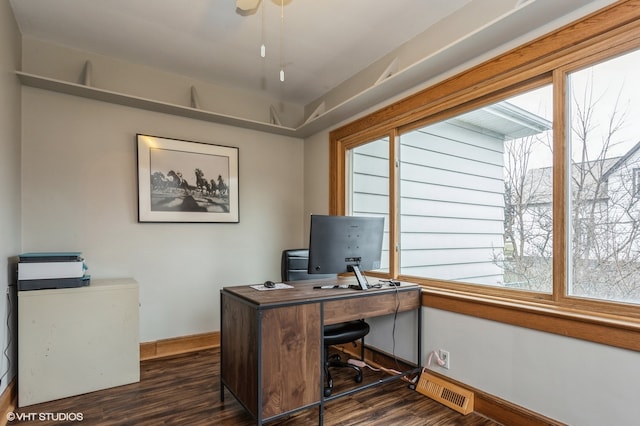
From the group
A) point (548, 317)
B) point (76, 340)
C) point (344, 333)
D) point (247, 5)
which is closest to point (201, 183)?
point (76, 340)

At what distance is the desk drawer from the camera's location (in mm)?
2146

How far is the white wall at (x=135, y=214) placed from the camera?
2.80 m

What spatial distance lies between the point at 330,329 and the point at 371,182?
1.57m

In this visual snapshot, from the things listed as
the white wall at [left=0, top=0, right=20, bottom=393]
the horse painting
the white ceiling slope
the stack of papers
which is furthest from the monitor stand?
the white wall at [left=0, top=0, right=20, bottom=393]

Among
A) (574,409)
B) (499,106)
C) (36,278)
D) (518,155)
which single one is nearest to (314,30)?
(499,106)

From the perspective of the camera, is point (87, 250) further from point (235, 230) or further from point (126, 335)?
point (235, 230)

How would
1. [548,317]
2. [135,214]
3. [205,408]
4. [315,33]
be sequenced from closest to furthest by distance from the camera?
[548,317] < [205,408] < [315,33] < [135,214]

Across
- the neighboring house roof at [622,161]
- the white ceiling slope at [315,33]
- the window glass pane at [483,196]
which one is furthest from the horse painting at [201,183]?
the neighboring house roof at [622,161]

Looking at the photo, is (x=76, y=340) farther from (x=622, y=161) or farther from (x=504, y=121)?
(x=622, y=161)

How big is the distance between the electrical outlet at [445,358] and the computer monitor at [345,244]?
744 millimetres

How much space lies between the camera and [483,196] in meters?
2.47

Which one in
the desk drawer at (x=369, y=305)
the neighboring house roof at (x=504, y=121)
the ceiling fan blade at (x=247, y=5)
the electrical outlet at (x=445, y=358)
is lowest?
the electrical outlet at (x=445, y=358)

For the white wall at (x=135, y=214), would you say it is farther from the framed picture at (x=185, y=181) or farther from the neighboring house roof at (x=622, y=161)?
the neighboring house roof at (x=622, y=161)

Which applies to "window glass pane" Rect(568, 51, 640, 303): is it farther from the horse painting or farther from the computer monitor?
the horse painting
